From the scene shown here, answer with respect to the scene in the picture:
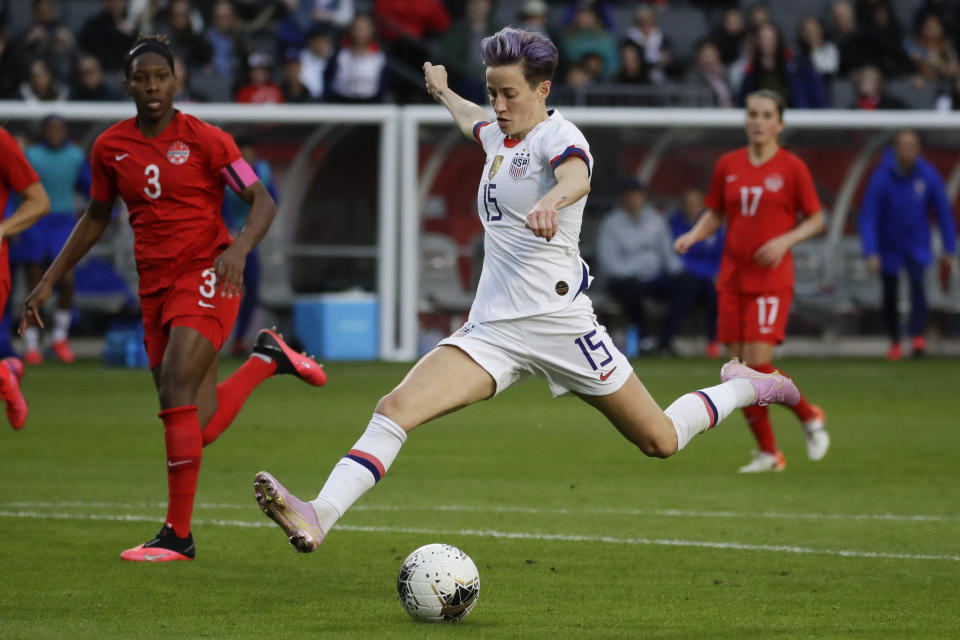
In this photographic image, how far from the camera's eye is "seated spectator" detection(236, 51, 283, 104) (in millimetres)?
19406

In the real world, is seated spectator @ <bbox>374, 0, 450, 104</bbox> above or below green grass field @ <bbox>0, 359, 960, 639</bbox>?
above

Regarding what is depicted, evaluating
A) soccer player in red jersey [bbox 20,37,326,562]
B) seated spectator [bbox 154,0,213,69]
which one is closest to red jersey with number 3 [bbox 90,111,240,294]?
soccer player in red jersey [bbox 20,37,326,562]

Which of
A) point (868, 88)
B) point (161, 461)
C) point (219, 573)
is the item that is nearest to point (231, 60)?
point (868, 88)

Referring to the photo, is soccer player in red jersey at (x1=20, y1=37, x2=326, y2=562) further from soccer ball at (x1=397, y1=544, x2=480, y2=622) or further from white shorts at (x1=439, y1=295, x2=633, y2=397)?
soccer ball at (x1=397, y1=544, x2=480, y2=622)

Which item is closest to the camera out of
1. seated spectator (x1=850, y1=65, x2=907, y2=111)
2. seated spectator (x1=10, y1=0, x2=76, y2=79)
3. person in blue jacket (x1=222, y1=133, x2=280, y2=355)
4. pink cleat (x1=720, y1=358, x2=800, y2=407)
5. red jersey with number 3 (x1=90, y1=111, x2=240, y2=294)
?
red jersey with number 3 (x1=90, y1=111, x2=240, y2=294)

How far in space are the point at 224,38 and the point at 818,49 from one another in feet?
25.8

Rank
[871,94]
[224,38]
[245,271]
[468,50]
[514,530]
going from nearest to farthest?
1. [514,530]
2. [245,271]
3. [468,50]
4. [224,38]
5. [871,94]

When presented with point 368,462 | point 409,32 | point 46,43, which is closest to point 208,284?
point 368,462

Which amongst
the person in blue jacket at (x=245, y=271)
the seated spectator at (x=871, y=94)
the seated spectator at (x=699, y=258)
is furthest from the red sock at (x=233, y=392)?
the seated spectator at (x=871, y=94)

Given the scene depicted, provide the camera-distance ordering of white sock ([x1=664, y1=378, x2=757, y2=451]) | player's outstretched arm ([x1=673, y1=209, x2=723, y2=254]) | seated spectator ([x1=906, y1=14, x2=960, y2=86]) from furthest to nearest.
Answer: seated spectator ([x1=906, y1=14, x2=960, y2=86]), player's outstretched arm ([x1=673, y1=209, x2=723, y2=254]), white sock ([x1=664, y1=378, x2=757, y2=451])

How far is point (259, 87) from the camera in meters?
19.4

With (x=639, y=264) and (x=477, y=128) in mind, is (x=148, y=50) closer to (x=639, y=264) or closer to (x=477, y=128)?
(x=477, y=128)

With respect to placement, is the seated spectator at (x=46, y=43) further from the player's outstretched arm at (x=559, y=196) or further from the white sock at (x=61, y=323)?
the player's outstretched arm at (x=559, y=196)

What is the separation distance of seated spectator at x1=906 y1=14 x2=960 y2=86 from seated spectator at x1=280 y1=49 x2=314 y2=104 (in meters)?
8.82
